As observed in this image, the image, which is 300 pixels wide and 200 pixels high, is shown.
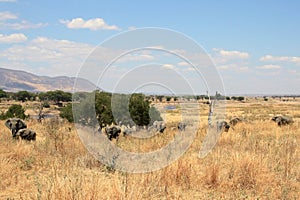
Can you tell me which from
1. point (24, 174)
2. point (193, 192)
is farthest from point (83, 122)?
point (193, 192)

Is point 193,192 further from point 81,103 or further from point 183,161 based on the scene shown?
point 81,103

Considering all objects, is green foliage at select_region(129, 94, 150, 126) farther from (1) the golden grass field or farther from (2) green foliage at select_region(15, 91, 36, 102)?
(2) green foliage at select_region(15, 91, 36, 102)

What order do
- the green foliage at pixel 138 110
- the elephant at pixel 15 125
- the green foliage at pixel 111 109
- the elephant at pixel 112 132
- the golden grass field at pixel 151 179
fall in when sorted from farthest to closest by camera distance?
the green foliage at pixel 138 110
the green foliage at pixel 111 109
the elephant at pixel 112 132
the elephant at pixel 15 125
the golden grass field at pixel 151 179

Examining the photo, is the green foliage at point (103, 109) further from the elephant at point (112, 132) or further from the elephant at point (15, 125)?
the elephant at point (15, 125)

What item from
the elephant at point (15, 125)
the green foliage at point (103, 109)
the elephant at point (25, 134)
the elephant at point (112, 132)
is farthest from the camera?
the green foliage at point (103, 109)

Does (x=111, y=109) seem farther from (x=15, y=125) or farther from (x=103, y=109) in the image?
(x=15, y=125)

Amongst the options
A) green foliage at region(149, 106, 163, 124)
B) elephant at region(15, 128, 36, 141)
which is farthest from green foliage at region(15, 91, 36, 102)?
elephant at region(15, 128, 36, 141)

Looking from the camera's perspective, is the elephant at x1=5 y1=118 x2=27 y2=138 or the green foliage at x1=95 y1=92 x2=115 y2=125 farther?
the green foliage at x1=95 y1=92 x2=115 y2=125

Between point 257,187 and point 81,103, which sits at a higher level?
point 81,103

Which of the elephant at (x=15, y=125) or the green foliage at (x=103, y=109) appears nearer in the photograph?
the elephant at (x=15, y=125)

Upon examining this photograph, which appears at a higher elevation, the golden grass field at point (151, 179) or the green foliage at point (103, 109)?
the green foliage at point (103, 109)

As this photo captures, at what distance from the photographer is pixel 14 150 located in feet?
27.5

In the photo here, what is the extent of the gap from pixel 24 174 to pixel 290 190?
209 inches

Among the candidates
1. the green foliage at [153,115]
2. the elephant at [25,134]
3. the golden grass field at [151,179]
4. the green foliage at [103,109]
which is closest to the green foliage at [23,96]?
the green foliage at [153,115]
